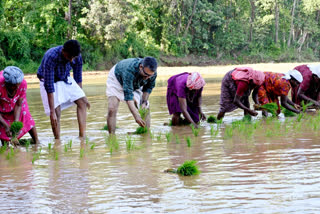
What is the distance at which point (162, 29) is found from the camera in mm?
43500

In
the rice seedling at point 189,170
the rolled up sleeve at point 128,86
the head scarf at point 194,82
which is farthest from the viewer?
the head scarf at point 194,82

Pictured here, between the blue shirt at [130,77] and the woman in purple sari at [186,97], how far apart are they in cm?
56

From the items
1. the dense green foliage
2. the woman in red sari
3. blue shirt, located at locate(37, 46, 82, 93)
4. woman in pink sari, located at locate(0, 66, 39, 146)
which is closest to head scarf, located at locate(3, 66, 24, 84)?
woman in pink sari, located at locate(0, 66, 39, 146)

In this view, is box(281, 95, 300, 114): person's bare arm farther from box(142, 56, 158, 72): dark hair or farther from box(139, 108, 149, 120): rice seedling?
box(142, 56, 158, 72): dark hair

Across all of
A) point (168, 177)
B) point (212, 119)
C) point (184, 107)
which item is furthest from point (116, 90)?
point (168, 177)

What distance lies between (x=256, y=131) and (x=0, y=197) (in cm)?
399

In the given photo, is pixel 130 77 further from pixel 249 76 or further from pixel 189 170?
pixel 189 170

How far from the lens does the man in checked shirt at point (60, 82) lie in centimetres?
605

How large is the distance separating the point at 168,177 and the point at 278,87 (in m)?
4.57

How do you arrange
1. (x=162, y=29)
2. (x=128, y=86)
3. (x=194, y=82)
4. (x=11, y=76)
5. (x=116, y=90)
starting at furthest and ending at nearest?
(x=162, y=29), (x=194, y=82), (x=116, y=90), (x=128, y=86), (x=11, y=76)

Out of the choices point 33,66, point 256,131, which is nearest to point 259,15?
point 33,66

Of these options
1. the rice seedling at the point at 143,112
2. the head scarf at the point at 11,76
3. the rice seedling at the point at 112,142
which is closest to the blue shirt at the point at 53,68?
the head scarf at the point at 11,76

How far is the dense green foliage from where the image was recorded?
31859mm

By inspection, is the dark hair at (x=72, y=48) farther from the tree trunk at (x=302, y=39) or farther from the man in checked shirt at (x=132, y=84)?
the tree trunk at (x=302, y=39)
